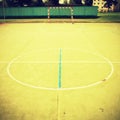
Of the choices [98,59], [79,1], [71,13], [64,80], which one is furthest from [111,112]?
[79,1]

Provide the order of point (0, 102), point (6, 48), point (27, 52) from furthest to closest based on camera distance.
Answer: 1. point (6, 48)
2. point (27, 52)
3. point (0, 102)

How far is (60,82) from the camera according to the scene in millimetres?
8375

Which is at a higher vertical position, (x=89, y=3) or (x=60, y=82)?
(x=89, y=3)

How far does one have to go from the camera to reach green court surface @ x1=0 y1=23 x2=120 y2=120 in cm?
632

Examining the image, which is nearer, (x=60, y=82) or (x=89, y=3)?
(x=60, y=82)

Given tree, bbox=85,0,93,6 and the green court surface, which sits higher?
tree, bbox=85,0,93,6

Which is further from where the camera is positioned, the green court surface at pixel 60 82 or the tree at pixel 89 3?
the tree at pixel 89 3

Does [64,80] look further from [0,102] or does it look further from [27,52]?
[27,52]

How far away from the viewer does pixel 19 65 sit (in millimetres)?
10477

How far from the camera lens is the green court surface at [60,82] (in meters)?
6.32

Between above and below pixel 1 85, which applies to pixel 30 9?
above

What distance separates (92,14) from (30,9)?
9.96 meters

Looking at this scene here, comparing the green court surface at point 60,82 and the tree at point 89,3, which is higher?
the tree at point 89,3

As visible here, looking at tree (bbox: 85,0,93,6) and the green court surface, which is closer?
the green court surface
